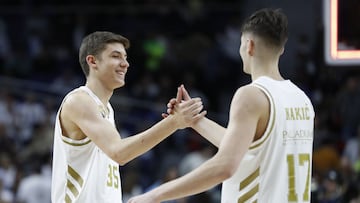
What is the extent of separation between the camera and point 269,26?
19.0ft

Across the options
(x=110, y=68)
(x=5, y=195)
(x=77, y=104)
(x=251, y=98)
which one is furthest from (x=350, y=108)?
(x=251, y=98)

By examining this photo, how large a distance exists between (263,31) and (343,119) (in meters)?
10.2

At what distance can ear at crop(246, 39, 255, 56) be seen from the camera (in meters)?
5.82

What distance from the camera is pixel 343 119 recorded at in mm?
15695

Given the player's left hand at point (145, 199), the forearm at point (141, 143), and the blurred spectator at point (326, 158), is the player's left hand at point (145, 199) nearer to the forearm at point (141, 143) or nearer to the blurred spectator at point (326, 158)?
the forearm at point (141, 143)

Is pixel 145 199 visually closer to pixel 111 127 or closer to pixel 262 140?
pixel 262 140

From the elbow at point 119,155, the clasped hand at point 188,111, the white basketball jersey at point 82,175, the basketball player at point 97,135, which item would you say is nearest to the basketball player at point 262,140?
the clasped hand at point 188,111

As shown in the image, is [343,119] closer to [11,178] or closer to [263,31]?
[11,178]

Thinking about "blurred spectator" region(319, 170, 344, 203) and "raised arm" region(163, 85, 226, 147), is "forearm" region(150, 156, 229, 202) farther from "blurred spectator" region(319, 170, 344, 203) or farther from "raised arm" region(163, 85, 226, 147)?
"blurred spectator" region(319, 170, 344, 203)

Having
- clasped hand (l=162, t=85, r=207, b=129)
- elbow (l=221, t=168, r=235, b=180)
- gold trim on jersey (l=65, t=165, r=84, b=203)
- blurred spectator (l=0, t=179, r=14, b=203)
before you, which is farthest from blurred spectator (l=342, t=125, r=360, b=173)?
elbow (l=221, t=168, r=235, b=180)

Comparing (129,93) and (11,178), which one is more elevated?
(129,93)

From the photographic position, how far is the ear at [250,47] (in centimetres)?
582

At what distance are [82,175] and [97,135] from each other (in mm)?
355

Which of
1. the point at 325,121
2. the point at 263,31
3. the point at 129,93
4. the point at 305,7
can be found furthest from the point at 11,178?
the point at 263,31
